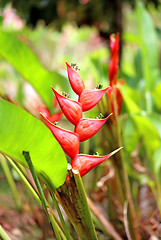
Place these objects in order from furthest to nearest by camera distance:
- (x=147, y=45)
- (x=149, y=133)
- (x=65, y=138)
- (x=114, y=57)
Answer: (x=147, y=45)
(x=149, y=133)
(x=114, y=57)
(x=65, y=138)

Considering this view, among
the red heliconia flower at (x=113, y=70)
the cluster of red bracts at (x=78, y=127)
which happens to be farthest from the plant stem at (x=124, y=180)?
the cluster of red bracts at (x=78, y=127)

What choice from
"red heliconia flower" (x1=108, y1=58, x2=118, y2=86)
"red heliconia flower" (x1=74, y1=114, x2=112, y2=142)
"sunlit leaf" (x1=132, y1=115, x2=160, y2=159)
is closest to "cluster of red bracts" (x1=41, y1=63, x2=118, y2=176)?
"red heliconia flower" (x1=74, y1=114, x2=112, y2=142)

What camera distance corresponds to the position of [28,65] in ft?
2.77

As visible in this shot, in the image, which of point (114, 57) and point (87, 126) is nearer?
point (87, 126)

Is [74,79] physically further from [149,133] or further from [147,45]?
[147,45]

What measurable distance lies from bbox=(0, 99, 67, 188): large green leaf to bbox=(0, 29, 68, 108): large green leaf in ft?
1.40

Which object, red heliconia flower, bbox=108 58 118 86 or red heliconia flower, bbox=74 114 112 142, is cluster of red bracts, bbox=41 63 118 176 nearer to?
red heliconia flower, bbox=74 114 112 142

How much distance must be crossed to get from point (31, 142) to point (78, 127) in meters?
0.06

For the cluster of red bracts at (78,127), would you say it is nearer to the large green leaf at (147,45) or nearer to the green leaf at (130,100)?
the green leaf at (130,100)

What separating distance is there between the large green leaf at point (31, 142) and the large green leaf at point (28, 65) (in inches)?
16.7

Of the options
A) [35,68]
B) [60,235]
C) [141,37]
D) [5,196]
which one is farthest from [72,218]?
[5,196]

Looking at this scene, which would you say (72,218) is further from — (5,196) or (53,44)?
(53,44)

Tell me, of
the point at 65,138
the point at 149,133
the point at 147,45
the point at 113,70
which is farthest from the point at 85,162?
the point at 147,45

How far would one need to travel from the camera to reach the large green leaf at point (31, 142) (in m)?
0.38
